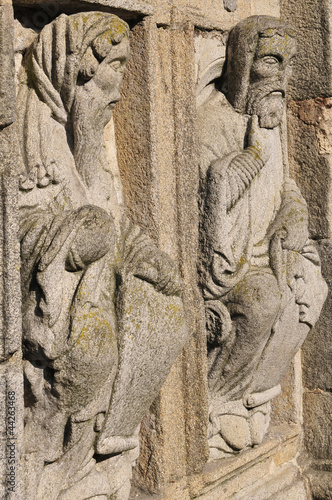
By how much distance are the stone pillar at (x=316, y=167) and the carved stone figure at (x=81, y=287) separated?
162 cm

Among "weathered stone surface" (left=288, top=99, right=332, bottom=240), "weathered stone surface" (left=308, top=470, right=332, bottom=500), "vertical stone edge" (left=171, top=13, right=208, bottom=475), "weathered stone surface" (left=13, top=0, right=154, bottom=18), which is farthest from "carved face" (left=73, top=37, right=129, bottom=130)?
"weathered stone surface" (left=308, top=470, right=332, bottom=500)

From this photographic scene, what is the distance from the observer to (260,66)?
164 inches

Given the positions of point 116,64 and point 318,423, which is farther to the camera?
point 318,423

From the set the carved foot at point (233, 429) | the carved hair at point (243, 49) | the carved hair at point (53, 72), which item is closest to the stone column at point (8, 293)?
the carved hair at point (53, 72)

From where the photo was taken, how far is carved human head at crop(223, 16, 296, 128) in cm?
415

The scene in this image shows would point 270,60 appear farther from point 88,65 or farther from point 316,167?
point 88,65

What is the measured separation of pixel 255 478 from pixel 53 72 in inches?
92.4

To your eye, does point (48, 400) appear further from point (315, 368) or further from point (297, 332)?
point (315, 368)

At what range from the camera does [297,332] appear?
4.35 metres

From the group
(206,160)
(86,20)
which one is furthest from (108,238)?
(206,160)

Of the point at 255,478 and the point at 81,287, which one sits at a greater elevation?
the point at 81,287

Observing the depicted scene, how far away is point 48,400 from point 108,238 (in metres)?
0.63

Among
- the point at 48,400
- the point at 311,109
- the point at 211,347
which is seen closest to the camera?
the point at 48,400

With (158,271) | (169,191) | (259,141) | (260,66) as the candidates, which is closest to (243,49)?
(260,66)
